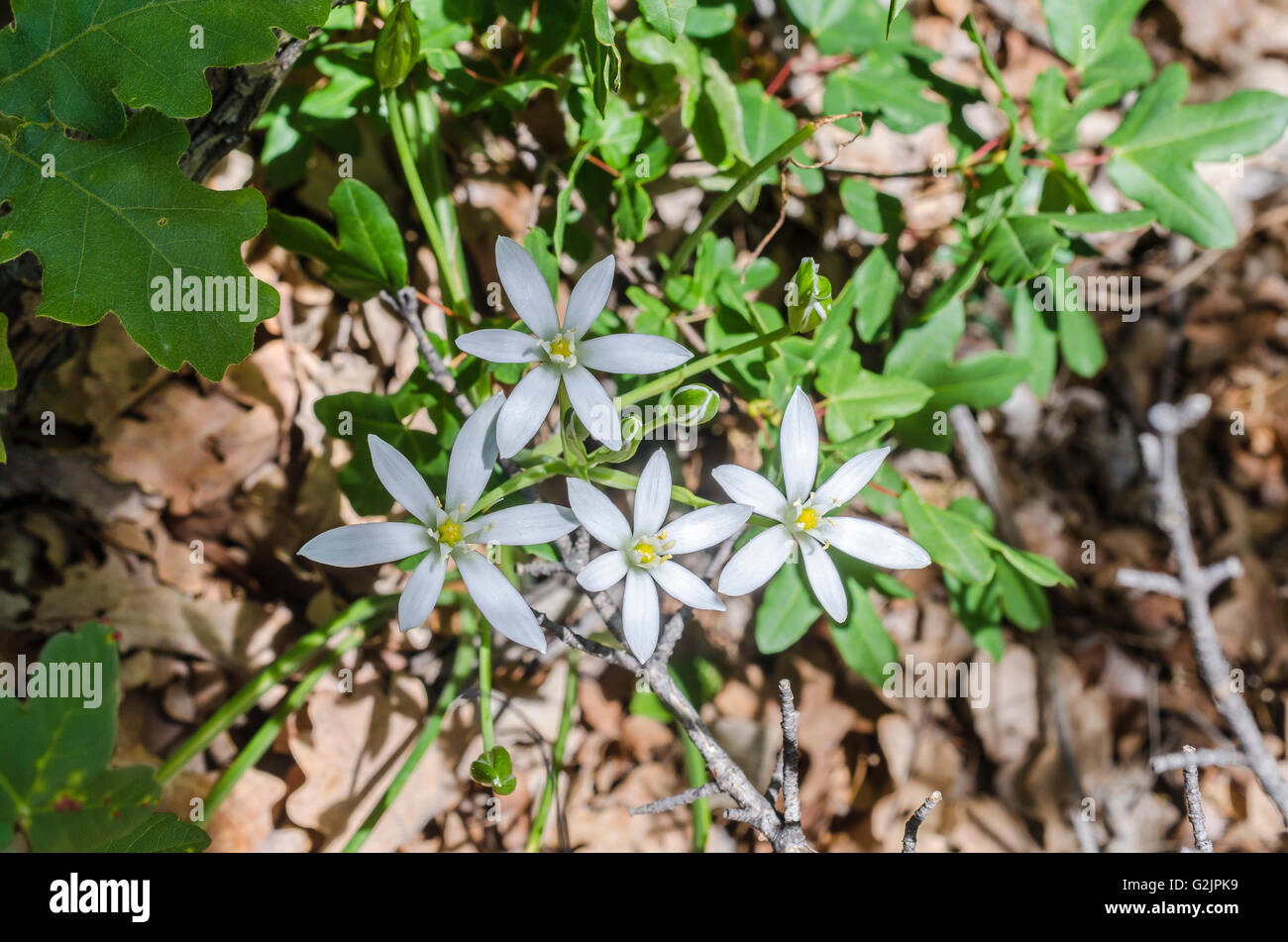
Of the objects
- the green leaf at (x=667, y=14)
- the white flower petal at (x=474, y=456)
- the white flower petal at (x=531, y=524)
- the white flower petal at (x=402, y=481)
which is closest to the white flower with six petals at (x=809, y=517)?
the white flower petal at (x=531, y=524)

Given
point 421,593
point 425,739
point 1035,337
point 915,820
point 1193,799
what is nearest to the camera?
point 421,593

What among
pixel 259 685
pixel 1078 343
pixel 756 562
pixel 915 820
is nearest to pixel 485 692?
pixel 756 562

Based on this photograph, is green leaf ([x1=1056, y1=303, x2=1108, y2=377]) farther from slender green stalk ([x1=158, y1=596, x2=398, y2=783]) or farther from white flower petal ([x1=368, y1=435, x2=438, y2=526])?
slender green stalk ([x1=158, y1=596, x2=398, y2=783])

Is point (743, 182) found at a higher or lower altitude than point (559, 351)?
higher

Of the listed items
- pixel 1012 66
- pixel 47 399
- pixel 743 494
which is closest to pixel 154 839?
pixel 47 399

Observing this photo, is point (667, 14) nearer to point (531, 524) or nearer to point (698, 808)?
point (531, 524)

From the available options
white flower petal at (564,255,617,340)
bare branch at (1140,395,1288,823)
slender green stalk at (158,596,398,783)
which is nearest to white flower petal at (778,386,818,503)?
white flower petal at (564,255,617,340)

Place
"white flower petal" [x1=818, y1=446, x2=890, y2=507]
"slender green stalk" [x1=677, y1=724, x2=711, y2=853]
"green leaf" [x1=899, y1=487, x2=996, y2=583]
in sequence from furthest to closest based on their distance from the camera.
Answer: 1. "slender green stalk" [x1=677, y1=724, x2=711, y2=853]
2. "green leaf" [x1=899, y1=487, x2=996, y2=583]
3. "white flower petal" [x1=818, y1=446, x2=890, y2=507]
